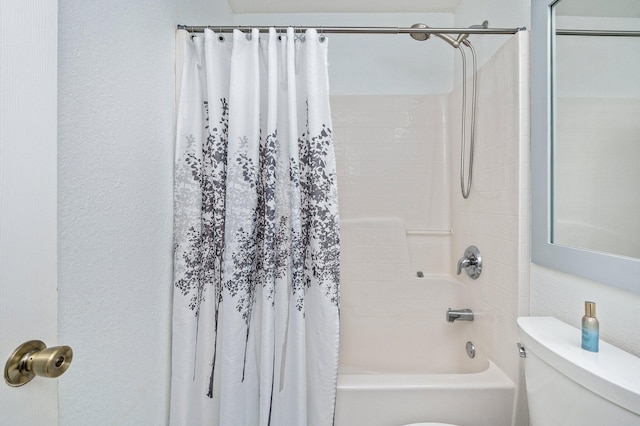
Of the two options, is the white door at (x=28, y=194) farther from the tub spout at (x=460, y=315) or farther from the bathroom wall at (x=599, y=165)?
the tub spout at (x=460, y=315)

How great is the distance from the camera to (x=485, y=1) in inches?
64.7

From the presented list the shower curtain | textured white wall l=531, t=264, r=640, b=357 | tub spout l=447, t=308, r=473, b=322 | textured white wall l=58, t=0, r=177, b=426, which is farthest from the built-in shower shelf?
textured white wall l=58, t=0, r=177, b=426

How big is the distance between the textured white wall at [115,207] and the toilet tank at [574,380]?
1.14 metres

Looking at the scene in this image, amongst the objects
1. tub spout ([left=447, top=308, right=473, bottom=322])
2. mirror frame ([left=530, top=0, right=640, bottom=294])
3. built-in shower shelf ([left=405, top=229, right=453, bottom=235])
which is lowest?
tub spout ([left=447, top=308, right=473, bottom=322])

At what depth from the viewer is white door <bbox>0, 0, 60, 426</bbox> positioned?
0.47 meters

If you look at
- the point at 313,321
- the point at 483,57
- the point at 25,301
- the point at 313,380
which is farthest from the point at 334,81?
the point at 25,301

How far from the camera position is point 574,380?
0.77 metres

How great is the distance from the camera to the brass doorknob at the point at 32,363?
0.48 meters

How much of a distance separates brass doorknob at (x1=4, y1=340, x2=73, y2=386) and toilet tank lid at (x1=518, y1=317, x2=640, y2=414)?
100 centimetres

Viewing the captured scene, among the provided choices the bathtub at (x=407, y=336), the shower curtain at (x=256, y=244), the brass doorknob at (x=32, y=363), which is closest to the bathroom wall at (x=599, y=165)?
the bathtub at (x=407, y=336)

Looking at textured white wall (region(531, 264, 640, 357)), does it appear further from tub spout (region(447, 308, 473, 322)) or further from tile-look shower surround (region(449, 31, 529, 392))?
tub spout (region(447, 308, 473, 322))

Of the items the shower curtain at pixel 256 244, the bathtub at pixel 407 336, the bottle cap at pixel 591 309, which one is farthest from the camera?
the bathtub at pixel 407 336

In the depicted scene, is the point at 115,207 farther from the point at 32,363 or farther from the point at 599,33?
the point at 599,33

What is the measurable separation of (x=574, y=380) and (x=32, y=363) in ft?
3.47
